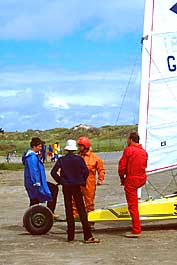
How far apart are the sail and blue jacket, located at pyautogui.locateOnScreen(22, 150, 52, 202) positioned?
1884mm

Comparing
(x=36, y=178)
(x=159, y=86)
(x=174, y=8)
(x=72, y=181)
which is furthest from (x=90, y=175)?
(x=174, y=8)

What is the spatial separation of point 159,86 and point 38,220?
3.23 meters

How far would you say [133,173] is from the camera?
1162 cm

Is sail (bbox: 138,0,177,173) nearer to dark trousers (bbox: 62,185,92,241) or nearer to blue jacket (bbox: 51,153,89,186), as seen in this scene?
blue jacket (bbox: 51,153,89,186)

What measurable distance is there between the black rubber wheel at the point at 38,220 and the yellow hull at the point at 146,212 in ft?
2.46

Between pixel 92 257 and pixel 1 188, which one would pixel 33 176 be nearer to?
pixel 92 257

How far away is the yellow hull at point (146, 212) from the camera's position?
12.2m

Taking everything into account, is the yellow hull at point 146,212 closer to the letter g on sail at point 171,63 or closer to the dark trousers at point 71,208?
the dark trousers at point 71,208

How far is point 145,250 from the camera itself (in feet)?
33.9

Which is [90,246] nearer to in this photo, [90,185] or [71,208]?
[71,208]

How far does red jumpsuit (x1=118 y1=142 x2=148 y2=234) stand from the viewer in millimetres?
11578

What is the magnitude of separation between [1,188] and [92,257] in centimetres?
1521

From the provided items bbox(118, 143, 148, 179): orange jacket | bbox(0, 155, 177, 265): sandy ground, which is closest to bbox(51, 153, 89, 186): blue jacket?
bbox(118, 143, 148, 179): orange jacket

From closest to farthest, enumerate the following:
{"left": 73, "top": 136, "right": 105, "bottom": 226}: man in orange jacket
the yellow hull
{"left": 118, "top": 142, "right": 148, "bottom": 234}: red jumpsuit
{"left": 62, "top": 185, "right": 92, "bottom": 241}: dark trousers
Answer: {"left": 62, "top": 185, "right": 92, "bottom": 241}: dark trousers < {"left": 118, "top": 142, "right": 148, "bottom": 234}: red jumpsuit < the yellow hull < {"left": 73, "top": 136, "right": 105, "bottom": 226}: man in orange jacket
